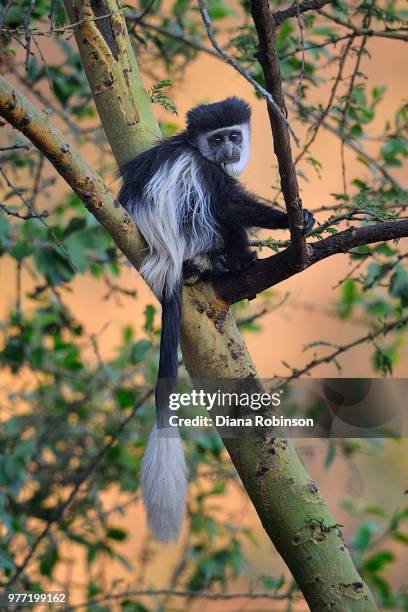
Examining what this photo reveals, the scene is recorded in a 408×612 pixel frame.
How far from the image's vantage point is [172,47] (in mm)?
3113

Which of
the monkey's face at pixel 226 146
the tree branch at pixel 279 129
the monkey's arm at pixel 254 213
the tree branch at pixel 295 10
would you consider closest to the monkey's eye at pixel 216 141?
the monkey's face at pixel 226 146

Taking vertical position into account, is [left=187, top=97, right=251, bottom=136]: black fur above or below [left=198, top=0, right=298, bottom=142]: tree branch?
above

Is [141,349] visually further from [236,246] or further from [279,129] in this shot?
[279,129]

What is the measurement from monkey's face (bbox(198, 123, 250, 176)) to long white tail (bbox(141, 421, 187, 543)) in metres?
0.92

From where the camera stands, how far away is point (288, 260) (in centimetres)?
163

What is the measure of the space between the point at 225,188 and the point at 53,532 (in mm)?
1212

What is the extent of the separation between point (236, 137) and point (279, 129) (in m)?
1.17

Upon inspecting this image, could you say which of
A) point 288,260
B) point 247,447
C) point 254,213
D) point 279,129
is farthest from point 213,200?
point 279,129

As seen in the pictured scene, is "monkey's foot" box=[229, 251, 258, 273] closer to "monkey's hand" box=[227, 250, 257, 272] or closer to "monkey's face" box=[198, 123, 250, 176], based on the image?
"monkey's hand" box=[227, 250, 257, 272]

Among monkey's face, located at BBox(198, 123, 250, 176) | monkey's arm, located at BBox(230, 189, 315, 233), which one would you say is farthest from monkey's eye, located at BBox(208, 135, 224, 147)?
monkey's arm, located at BBox(230, 189, 315, 233)

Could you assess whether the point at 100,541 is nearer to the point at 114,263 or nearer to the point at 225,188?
the point at 114,263

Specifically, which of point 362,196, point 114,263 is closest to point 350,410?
point 362,196

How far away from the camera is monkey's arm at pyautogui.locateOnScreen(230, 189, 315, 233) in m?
2.08

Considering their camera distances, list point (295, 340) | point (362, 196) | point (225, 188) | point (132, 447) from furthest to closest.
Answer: point (295, 340), point (132, 447), point (225, 188), point (362, 196)
